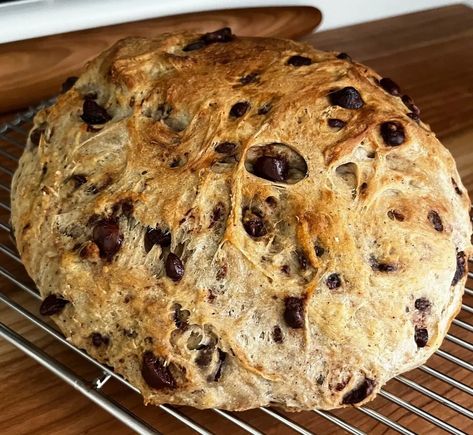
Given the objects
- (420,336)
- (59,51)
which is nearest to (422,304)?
(420,336)

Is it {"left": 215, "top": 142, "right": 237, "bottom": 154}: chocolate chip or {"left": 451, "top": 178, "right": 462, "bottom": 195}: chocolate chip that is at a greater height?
{"left": 215, "top": 142, "right": 237, "bottom": 154}: chocolate chip

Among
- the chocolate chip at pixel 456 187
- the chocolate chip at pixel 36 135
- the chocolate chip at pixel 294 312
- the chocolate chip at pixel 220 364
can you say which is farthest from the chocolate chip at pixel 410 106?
the chocolate chip at pixel 36 135

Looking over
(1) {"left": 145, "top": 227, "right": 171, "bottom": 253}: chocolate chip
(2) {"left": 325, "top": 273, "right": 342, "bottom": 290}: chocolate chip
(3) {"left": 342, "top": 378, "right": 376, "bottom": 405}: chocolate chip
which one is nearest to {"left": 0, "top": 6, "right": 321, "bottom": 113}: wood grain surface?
(1) {"left": 145, "top": 227, "right": 171, "bottom": 253}: chocolate chip

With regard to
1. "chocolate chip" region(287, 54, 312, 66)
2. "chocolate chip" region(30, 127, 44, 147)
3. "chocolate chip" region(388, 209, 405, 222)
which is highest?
"chocolate chip" region(287, 54, 312, 66)

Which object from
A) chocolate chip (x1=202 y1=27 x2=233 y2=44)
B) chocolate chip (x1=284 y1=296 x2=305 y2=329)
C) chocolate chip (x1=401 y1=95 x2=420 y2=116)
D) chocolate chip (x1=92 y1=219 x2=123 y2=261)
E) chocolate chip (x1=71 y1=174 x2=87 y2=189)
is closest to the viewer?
chocolate chip (x1=284 y1=296 x2=305 y2=329)

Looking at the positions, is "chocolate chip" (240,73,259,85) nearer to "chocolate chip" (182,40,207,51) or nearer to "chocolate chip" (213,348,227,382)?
"chocolate chip" (182,40,207,51)

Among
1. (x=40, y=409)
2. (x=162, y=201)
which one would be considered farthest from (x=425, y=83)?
(x=40, y=409)

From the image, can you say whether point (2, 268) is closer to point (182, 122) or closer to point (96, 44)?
point (182, 122)
